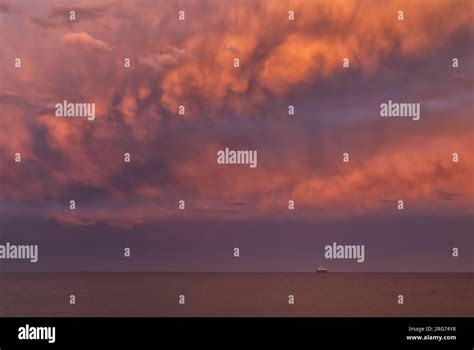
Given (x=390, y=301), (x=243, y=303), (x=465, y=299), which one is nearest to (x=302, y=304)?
(x=243, y=303)

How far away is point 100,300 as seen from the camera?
153 m
